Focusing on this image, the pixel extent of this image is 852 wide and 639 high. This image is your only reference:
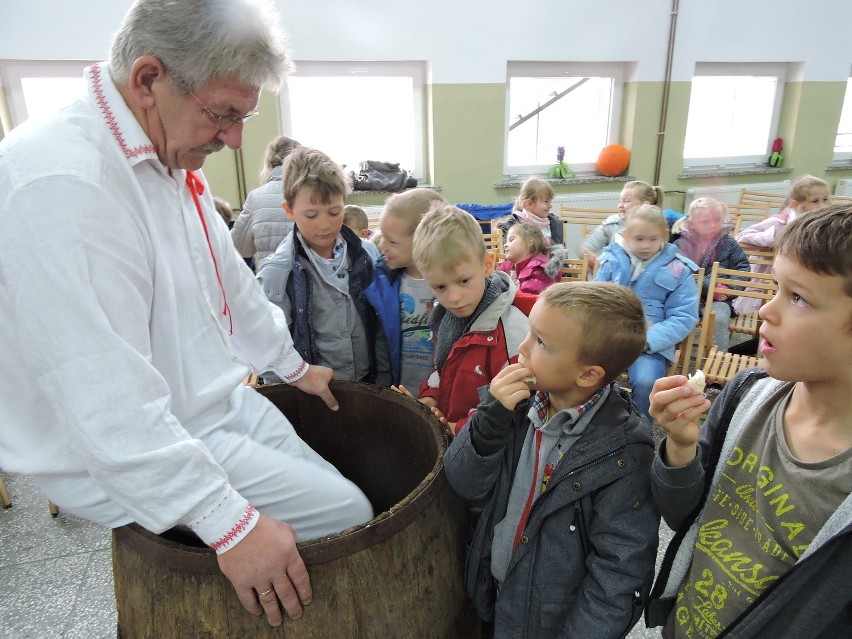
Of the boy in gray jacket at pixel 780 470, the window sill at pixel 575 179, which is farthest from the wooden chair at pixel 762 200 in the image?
the boy in gray jacket at pixel 780 470

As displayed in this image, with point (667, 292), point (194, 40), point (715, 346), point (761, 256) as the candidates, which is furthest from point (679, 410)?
point (761, 256)

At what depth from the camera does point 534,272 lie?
292 centimetres

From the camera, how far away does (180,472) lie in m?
0.77

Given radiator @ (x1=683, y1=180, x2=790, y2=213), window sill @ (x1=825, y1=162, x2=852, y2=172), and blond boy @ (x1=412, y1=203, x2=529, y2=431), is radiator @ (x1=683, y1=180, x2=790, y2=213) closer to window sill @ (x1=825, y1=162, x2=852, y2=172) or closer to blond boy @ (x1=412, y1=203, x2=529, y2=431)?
window sill @ (x1=825, y1=162, x2=852, y2=172)

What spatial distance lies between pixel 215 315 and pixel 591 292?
28.6 inches

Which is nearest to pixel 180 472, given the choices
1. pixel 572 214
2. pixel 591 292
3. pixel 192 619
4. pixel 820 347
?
pixel 192 619

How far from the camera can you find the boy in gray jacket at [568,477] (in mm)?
906

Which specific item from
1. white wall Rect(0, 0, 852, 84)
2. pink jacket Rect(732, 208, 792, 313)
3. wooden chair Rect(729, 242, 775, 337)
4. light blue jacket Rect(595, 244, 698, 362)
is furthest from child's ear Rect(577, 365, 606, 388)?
white wall Rect(0, 0, 852, 84)

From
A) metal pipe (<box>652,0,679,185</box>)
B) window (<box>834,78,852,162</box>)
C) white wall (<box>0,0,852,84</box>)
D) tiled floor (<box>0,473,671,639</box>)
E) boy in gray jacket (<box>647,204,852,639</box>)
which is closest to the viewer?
boy in gray jacket (<box>647,204,852,639</box>)

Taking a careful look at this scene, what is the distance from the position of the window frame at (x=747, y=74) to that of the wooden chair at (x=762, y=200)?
1.89 ft

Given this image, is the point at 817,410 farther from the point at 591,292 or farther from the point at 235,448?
the point at 235,448

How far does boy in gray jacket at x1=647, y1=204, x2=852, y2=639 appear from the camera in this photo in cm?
73

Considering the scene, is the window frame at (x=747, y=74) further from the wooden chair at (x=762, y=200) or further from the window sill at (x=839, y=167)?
the window sill at (x=839, y=167)

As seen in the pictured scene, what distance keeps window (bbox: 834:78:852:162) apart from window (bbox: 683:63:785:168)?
0.94 m
